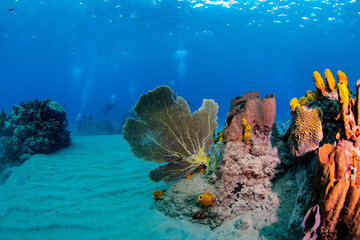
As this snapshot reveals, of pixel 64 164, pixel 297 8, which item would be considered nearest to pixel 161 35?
pixel 297 8

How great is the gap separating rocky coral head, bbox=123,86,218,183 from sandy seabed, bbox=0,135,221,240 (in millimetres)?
1009

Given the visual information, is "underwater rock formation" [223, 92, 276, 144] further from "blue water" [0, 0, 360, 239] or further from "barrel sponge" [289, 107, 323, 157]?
"blue water" [0, 0, 360, 239]

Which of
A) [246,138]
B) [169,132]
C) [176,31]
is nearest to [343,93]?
[246,138]

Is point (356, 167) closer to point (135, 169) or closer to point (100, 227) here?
point (100, 227)

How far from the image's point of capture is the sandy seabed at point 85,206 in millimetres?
3347

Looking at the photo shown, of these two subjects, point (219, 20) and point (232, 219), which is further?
point (219, 20)

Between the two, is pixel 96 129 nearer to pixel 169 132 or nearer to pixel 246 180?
pixel 169 132

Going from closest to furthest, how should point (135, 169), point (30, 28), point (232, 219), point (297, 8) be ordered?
1. point (232, 219)
2. point (135, 169)
3. point (297, 8)
4. point (30, 28)

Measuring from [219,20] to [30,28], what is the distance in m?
32.1

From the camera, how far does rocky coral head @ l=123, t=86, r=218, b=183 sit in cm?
423

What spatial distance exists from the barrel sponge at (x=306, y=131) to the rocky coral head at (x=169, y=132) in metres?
2.06

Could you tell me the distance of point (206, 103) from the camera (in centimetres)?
455

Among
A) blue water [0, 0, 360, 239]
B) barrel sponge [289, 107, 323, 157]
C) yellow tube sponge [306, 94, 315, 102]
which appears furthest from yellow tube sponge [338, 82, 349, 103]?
blue water [0, 0, 360, 239]

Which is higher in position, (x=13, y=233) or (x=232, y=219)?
(x=232, y=219)
